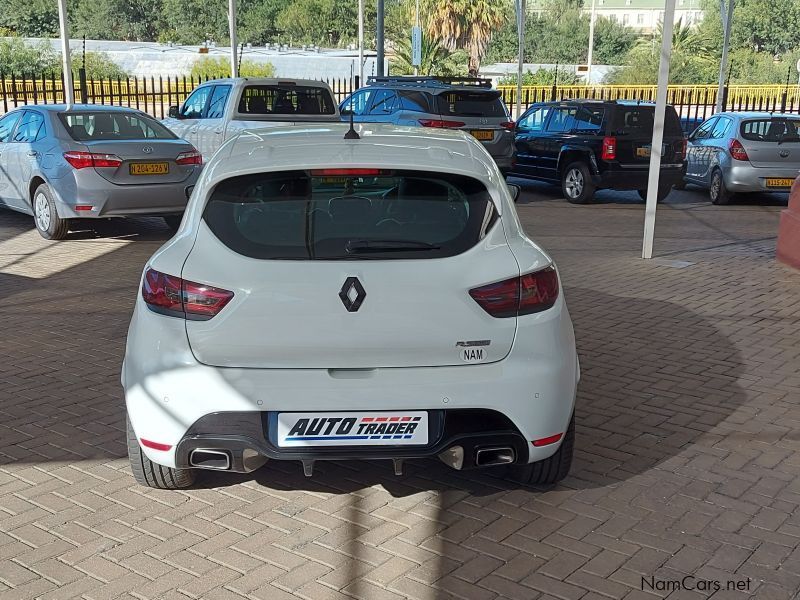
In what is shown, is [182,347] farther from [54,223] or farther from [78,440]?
[54,223]

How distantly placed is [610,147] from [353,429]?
39.8ft

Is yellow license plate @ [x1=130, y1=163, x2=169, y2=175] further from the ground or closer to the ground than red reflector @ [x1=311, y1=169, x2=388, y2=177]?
closer to the ground

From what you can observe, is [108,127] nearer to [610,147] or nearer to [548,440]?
[610,147]

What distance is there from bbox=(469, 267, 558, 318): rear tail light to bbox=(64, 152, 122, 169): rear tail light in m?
8.05

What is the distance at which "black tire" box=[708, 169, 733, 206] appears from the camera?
15.4m

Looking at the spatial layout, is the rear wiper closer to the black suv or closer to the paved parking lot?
the paved parking lot

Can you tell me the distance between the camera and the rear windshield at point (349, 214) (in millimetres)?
3764

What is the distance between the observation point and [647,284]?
365 inches

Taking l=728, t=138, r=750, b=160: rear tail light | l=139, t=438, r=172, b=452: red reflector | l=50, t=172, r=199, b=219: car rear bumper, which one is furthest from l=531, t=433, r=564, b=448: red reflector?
l=728, t=138, r=750, b=160: rear tail light

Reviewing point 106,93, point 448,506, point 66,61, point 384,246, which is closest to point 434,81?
point 66,61

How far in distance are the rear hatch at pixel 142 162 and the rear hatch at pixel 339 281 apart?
7.43m

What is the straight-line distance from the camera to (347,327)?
12.0 feet

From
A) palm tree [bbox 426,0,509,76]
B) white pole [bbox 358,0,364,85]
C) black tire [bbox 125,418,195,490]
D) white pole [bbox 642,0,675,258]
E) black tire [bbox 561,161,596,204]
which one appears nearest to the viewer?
black tire [bbox 125,418,195,490]

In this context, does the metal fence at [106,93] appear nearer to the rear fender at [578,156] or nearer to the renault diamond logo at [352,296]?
the rear fender at [578,156]
